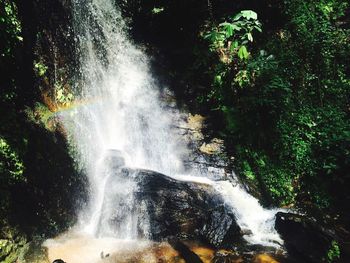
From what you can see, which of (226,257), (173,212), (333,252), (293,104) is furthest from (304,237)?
(293,104)

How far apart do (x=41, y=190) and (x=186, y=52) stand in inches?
263

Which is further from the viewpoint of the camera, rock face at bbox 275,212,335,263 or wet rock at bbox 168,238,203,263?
rock face at bbox 275,212,335,263

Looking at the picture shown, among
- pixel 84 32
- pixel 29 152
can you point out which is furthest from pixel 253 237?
pixel 84 32

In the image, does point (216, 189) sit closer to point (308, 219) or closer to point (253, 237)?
point (253, 237)

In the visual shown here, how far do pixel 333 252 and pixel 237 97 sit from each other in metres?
4.46

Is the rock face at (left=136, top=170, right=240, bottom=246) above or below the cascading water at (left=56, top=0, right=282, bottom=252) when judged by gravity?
below

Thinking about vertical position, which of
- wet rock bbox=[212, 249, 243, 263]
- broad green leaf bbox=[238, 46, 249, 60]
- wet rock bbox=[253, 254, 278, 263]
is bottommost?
wet rock bbox=[253, 254, 278, 263]

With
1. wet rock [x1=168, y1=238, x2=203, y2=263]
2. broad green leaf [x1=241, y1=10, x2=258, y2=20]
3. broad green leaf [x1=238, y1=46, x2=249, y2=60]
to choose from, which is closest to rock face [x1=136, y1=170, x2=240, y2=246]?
wet rock [x1=168, y1=238, x2=203, y2=263]

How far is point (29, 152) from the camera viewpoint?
5.56 metres

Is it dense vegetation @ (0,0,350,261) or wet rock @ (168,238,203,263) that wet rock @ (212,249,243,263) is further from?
dense vegetation @ (0,0,350,261)

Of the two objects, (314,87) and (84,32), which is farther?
(84,32)

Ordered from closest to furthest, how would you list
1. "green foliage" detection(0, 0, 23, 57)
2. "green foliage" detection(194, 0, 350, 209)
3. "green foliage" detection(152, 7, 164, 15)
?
"green foliage" detection(0, 0, 23, 57) < "green foliage" detection(194, 0, 350, 209) < "green foliage" detection(152, 7, 164, 15)

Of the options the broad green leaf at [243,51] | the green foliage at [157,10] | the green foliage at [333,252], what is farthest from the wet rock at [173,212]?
the green foliage at [157,10]

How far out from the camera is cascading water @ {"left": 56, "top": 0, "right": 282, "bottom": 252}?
268 inches
